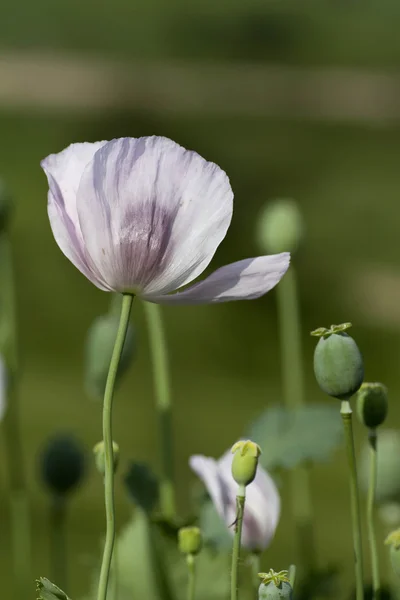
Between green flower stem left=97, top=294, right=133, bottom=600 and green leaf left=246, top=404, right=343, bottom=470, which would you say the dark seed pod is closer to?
green flower stem left=97, top=294, right=133, bottom=600

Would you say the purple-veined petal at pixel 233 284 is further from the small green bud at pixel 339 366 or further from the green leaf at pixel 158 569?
the green leaf at pixel 158 569

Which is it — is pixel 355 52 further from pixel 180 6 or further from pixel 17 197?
pixel 17 197

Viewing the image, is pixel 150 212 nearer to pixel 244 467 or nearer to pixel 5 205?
pixel 244 467

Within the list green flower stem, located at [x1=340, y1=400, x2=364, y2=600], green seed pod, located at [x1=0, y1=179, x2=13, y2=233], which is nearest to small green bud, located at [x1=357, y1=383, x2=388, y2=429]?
green flower stem, located at [x1=340, y1=400, x2=364, y2=600]

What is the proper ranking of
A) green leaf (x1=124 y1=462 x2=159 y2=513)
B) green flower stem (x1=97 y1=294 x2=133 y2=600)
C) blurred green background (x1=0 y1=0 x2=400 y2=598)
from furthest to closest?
blurred green background (x1=0 y1=0 x2=400 y2=598) → green leaf (x1=124 y1=462 x2=159 y2=513) → green flower stem (x1=97 y1=294 x2=133 y2=600)

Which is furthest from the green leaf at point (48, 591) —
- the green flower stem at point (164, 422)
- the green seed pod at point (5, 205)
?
the green seed pod at point (5, 205)

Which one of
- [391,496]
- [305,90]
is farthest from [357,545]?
[305,90]
